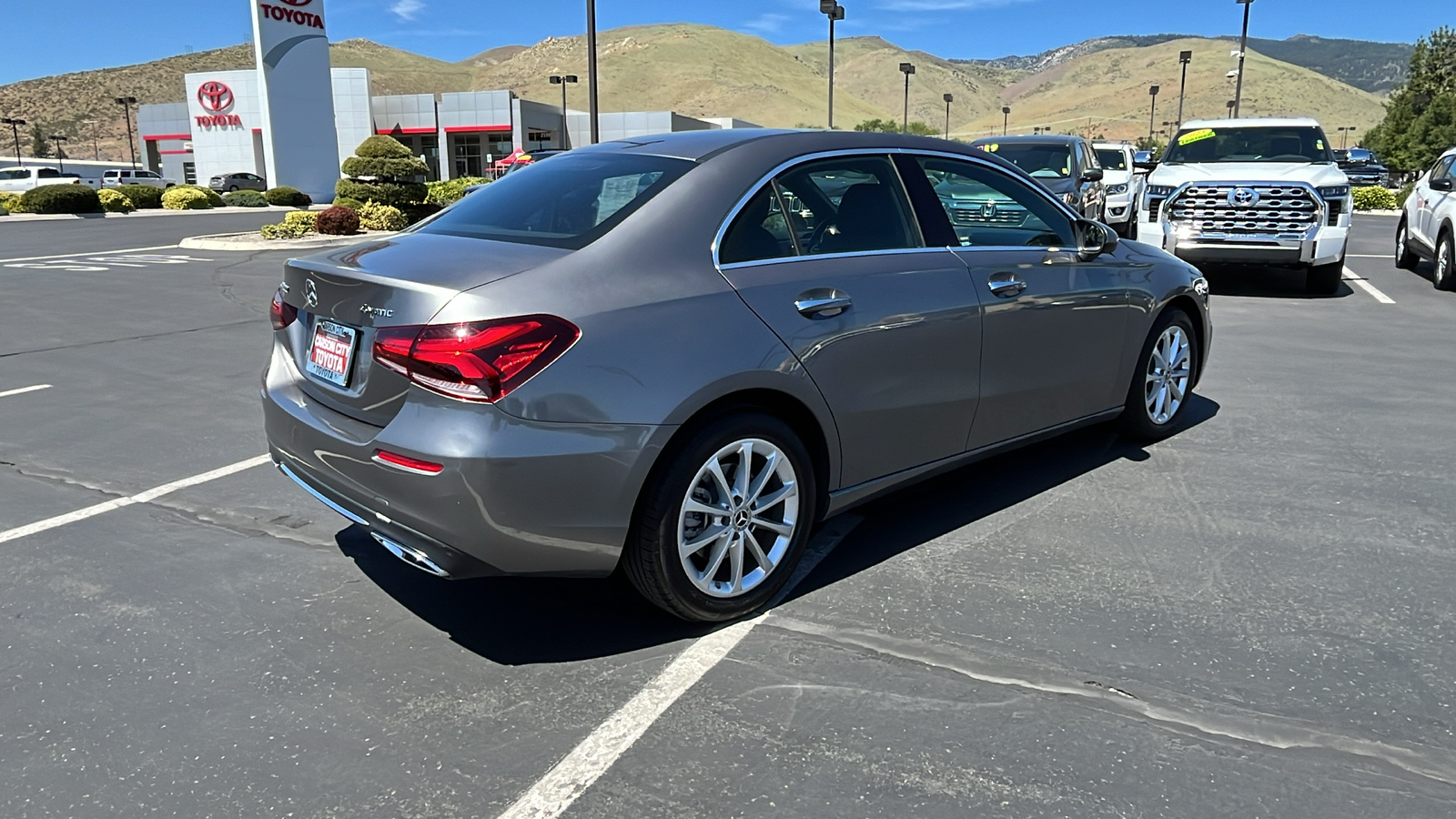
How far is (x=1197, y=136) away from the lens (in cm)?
1272

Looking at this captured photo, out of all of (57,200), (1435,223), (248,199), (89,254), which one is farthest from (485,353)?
(248,199)

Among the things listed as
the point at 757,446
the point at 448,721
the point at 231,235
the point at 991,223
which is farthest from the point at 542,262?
the point at 231,235

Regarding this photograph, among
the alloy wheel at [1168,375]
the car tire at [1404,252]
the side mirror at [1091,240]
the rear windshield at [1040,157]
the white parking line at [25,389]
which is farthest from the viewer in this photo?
the rear windshield at [1040,157]

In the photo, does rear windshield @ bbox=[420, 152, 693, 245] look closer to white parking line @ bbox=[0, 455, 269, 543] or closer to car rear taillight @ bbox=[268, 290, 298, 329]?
car rear taillight @ bbox=[268, 290, 298, 329]

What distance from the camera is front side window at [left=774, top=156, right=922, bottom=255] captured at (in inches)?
149

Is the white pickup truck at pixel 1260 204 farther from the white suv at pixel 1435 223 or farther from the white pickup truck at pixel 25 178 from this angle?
the white pickup truck at pixel 25 178

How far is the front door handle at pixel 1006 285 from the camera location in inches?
170

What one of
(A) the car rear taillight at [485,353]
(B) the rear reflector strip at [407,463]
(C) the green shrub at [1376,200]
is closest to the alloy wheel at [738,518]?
(A) the car rear taillight at [485,353]

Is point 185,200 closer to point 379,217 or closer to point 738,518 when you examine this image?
point 379,217

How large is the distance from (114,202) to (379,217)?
58.8 feet

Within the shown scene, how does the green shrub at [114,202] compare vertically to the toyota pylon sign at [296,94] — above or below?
below

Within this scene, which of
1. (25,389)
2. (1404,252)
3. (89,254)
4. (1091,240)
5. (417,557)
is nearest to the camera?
(417,557)

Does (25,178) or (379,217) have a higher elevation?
(25,178)

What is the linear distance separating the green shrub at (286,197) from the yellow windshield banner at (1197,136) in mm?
37782
